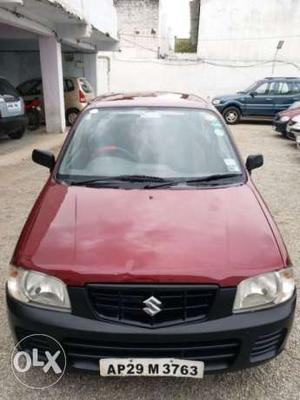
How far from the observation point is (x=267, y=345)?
234cm

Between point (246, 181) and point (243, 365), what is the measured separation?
1.39 m

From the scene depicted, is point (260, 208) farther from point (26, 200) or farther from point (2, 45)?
point (2, 45)

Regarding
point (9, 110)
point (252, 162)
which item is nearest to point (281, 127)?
point (9, 110)

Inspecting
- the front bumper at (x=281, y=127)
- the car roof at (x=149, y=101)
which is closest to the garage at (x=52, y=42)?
the car roof at (x=149, y=101)

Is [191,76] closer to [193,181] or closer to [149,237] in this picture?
[193,181]

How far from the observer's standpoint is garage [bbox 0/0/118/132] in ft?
32.2

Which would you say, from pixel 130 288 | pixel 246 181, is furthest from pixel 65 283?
pixel 246 181

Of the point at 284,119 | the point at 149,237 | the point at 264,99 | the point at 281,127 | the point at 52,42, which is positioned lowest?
the point at 281,127

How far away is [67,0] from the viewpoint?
32.7ft

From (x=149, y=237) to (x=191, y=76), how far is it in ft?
68.2

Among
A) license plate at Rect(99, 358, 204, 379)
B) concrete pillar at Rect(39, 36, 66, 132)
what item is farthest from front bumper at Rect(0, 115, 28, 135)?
license plate at Rect(99, 358, 204, 379)

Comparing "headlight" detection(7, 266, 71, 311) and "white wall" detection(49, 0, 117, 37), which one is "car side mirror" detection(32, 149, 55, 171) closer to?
"headlight" detection(7, 266, 71, 311)

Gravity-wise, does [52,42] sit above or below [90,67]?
above

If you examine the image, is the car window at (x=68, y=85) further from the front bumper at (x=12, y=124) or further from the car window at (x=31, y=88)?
the front bumper at (x=12, y=124)
